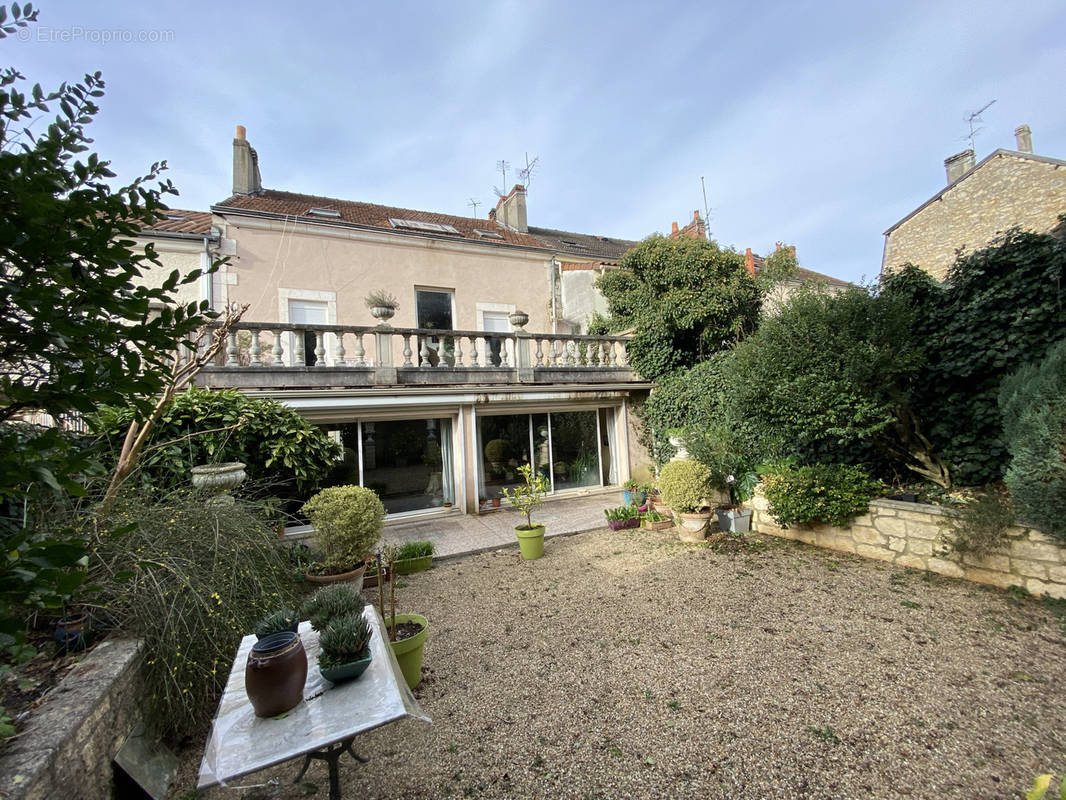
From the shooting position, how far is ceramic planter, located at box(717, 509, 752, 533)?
6.33 meters

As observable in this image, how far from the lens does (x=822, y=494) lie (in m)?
5.33

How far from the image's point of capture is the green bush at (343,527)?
4.62m

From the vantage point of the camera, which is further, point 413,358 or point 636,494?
point 413,358

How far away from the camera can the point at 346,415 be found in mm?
7469

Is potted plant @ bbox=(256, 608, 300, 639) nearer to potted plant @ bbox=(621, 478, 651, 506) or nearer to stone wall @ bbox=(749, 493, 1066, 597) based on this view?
stone wall @ bbox=(749, 493, 1066, 597)

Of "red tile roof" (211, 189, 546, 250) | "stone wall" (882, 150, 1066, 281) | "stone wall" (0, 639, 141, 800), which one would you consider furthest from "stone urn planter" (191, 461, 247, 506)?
"stone wall" (882, 150, 1066, 281)

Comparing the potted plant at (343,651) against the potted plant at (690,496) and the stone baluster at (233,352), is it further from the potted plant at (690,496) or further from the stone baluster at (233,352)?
the stone baluster at (233,352)

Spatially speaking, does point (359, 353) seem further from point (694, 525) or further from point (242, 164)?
point (242, 164)

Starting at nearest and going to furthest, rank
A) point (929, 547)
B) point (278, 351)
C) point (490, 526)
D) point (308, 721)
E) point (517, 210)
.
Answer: point (308, 721), point (929, 547), point (278, 351), point (490, 526), point (517, 210)

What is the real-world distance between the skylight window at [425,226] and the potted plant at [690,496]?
26.7 feet

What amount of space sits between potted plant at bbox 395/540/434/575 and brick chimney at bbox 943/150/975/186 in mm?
19930

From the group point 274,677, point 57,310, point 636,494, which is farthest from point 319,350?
point 57,310

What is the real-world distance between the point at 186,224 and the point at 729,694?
11739 mm

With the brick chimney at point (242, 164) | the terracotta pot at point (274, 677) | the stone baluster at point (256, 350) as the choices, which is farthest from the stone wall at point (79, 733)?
the brick chimney at point (242, 164)
